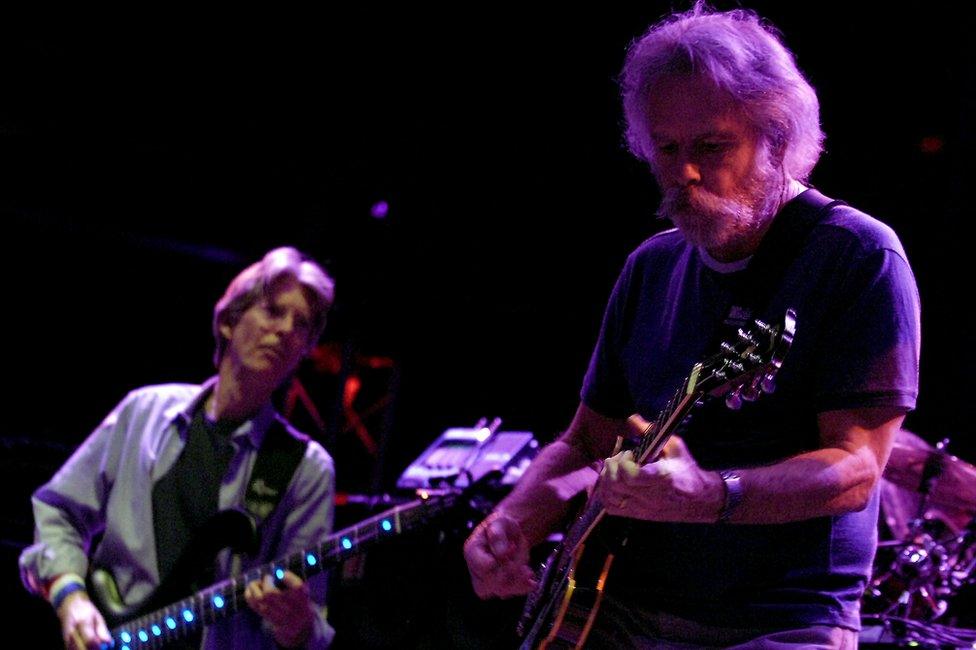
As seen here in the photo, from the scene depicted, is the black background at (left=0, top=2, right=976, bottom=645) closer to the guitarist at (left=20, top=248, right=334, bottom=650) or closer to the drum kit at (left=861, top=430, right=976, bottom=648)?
the drum kit at (left=861, top=430, right=976, bottom=648)

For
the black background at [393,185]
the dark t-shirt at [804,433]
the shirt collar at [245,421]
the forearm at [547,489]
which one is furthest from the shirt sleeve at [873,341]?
the black background at [393,185]

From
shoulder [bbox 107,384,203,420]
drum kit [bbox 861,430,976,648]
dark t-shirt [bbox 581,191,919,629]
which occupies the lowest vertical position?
drum kit [bbox 861,430,976,648]

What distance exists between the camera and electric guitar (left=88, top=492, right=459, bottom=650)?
369 centimetres

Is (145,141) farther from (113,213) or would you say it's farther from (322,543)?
(322,543)

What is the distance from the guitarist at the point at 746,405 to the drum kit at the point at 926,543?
2.17 m

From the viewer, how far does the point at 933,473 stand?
4.21 metres

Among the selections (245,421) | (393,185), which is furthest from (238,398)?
(393,185)

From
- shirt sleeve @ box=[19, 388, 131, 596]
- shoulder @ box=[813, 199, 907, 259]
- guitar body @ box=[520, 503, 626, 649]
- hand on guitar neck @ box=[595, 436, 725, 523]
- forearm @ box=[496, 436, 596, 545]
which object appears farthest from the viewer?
shirt sleeve @ box=[19, 388, 131, 596]

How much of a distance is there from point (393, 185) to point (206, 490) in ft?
14.7

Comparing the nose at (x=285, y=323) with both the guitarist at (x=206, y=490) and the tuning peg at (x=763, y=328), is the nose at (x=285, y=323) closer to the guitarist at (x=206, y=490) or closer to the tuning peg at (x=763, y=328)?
the guitarist at (x=206, y=490)

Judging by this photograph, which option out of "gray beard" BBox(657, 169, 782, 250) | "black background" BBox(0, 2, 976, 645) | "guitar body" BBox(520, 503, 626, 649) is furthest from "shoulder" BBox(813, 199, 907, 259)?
"black background" BBox(0, 2, 976, 645)

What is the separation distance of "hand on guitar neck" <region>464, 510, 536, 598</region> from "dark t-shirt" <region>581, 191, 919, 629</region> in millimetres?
258

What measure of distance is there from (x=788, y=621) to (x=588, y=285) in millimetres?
6767

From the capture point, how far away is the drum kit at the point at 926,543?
162 inches
